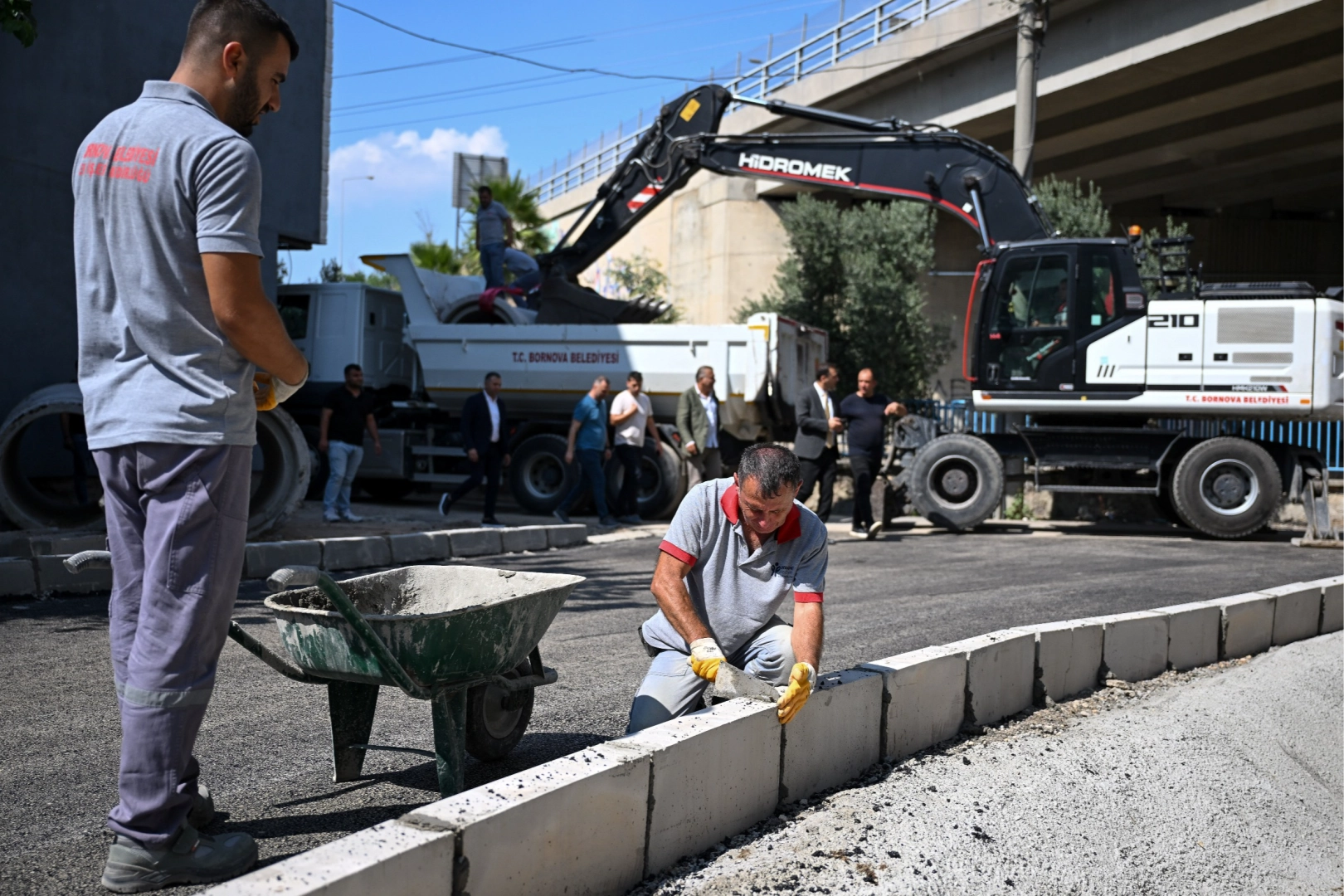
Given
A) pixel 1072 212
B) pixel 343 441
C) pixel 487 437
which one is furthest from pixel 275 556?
pixel 1072 212

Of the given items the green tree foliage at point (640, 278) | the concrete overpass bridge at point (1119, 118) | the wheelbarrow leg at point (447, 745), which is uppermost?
the concrete overpass bridge at point (1119, 118)

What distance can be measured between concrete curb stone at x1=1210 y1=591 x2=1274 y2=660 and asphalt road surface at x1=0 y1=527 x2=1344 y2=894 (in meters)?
0.96

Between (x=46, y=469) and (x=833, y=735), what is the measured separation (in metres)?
10.7

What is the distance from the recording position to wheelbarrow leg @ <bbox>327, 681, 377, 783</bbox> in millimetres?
3887

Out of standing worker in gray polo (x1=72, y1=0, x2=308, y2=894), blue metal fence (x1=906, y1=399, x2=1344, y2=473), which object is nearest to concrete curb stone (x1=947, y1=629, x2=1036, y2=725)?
standing worker in gray polo (x1=72, y1=0, x2=308, y2=894)

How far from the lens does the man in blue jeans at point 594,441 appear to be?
42.8 ft

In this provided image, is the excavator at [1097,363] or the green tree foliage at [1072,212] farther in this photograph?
the green tree foliage at [1072,212]

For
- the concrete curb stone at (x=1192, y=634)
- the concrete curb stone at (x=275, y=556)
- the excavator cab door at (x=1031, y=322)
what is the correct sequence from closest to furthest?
1. the concrete curb stone at (x=1192, y=634)
2. the concrete curb stone at (x=275, y=556)
3. the excavator cab door at (x=1031, y=322)

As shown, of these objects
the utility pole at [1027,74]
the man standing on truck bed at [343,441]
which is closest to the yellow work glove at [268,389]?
the man standing on truck bed at [343,441]

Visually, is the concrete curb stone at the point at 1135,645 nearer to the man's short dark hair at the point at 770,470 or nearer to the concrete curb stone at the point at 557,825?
the man's short dark hair at the point at 770,470

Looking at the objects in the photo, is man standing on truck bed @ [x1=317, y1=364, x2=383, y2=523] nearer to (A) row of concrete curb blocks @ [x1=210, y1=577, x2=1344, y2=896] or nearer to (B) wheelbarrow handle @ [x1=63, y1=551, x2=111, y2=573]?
(A) row of concrete curb blocks @ [x1=210, y1=577, x2=1344, y2=896]

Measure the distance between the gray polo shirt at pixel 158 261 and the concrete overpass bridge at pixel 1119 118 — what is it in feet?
57.9

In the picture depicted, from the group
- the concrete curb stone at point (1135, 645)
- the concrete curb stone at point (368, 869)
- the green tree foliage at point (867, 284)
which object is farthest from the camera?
the green tree foliage at point (867, 284)

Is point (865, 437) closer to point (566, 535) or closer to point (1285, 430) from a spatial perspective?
point (566, 535)
